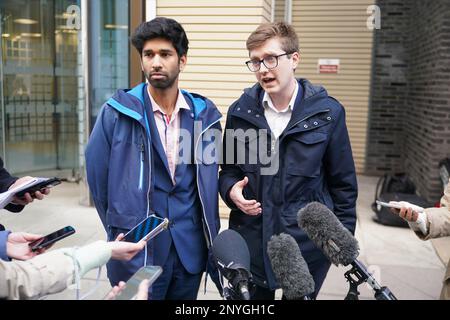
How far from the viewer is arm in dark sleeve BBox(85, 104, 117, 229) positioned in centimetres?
239

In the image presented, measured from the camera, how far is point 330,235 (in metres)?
1.69

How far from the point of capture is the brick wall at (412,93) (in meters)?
6.77

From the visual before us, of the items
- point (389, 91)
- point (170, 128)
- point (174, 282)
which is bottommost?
point (174, 282)

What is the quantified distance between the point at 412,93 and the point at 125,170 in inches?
305

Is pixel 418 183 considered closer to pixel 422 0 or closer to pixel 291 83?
pixel 422 0

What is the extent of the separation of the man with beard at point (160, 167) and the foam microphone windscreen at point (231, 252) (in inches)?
28.4

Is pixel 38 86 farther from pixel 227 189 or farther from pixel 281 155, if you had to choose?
pixel 281 155

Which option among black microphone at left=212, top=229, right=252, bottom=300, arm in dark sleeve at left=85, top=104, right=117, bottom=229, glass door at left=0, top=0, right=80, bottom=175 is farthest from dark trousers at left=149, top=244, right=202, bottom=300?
glass door at left=0, top=0, right=80, bottom=175

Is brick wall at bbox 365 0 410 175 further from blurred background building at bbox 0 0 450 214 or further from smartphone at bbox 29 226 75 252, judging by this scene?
smartphone at bbox 29 226 75 252

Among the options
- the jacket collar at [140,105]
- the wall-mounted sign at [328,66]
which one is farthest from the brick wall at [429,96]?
the jacket collar at [140,105]

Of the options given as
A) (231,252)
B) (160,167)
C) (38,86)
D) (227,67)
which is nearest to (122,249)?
(231,252)

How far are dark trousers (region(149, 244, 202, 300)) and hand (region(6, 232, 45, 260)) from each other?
0.73m

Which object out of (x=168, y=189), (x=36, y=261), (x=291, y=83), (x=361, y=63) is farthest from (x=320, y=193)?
(x=361, y=63)
